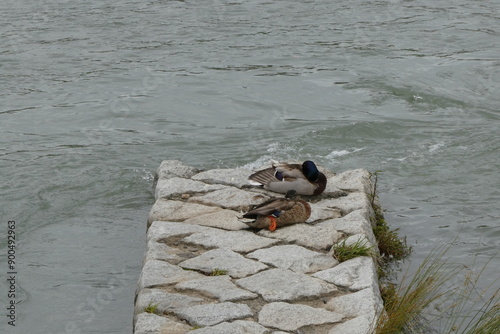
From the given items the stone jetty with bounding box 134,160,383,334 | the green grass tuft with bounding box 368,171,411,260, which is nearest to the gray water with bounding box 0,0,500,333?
the green grass tuft with bounding box 368,171,411,260

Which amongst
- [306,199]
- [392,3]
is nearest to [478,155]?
[306,199]

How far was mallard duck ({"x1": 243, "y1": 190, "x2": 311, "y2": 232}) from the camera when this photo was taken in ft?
26.7

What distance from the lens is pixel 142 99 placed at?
49.6 ft

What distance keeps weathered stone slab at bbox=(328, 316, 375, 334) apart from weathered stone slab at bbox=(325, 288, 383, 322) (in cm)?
7

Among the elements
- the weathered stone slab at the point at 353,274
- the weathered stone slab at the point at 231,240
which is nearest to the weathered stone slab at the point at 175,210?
the weathered stone slab at the point at 231,240

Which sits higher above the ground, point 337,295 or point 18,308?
point 337,295

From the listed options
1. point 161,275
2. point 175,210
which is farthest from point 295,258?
point 175,210

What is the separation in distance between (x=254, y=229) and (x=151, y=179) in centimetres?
330

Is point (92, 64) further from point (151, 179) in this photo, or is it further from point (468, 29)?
point (468, 29)

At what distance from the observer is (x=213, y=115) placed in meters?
14.2

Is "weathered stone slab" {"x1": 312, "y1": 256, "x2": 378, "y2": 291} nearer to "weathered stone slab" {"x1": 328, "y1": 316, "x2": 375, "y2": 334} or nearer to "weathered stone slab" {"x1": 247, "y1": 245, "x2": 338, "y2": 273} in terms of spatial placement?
"weathered stone slab" {"x1": 247, "y1": 245, "x2": 338, "y2": 273}

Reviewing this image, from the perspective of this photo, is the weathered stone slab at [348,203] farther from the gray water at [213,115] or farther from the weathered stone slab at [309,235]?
the gray water at [213,115]

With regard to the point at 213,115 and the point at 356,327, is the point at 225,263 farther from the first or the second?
the point at 213,115

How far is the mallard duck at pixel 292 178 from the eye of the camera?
353 inches
